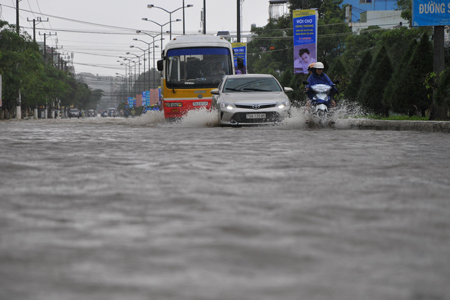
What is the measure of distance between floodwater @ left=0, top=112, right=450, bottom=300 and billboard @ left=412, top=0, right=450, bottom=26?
1197 centimetres

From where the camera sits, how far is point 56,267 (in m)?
3.01

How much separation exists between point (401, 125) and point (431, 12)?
3.28 meters

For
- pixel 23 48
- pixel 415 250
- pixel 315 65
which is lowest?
pixel 415 250

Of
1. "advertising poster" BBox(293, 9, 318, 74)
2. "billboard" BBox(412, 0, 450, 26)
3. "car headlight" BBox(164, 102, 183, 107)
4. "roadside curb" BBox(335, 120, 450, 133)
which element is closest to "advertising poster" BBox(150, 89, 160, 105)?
"advertising poster" BBox(293, 9, 318, 74)

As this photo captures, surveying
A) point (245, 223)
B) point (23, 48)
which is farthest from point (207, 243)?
point (23, 48)

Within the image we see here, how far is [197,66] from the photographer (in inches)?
968

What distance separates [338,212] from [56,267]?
6.54ft

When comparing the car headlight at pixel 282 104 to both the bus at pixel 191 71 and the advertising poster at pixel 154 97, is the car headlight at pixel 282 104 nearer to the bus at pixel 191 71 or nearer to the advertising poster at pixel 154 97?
the bus at pixel 191 71

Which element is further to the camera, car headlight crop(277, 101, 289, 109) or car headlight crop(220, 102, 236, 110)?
car headlight crop(220, 102, 236, 110)

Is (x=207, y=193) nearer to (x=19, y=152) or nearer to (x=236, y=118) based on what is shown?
(x=19, y=152)

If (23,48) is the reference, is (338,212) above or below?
below

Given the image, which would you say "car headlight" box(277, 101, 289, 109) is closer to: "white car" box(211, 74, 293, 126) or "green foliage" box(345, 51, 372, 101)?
"white car" box(211, 74, 293, 126)

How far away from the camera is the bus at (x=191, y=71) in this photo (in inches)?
954

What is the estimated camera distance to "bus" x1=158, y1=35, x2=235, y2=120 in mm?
24234
